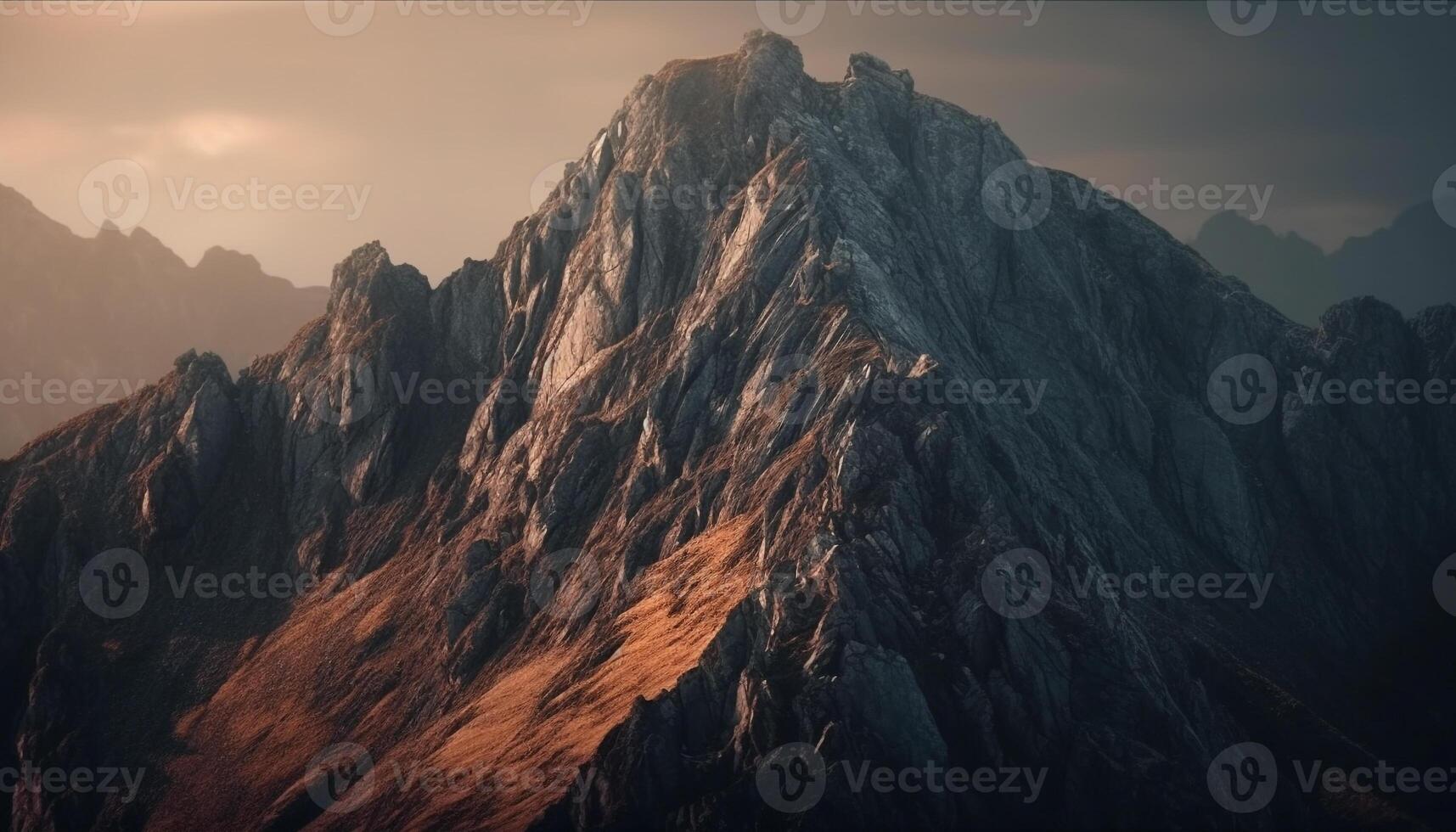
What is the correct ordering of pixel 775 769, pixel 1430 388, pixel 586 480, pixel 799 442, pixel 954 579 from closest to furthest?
pixel 775 769
pixel 954 579
pixel 799 442
pixel 586 480
pixel 1430 388

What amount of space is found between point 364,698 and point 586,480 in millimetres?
26533

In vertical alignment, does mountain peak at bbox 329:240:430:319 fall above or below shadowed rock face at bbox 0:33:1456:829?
above

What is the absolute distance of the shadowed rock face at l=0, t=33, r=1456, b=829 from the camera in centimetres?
7238

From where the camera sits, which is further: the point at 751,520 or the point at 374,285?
the point at 374,285

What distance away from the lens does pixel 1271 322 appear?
13462 cm

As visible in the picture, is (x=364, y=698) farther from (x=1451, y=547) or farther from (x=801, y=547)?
(x=1451, y=547)

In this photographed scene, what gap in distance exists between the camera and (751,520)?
89.1 m

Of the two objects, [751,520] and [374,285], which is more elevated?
[374,285]

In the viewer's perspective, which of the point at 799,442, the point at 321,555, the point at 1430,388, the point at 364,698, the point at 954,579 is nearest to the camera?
the point at 954,579

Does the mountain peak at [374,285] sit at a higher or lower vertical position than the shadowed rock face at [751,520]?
higher

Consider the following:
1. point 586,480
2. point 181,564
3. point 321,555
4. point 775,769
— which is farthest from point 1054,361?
point 181,564

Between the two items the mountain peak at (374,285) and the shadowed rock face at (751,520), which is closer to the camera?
the shadowed rock face at (751,520)

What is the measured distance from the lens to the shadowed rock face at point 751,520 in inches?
2849

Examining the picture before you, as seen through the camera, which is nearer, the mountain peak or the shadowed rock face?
the shadowed rock face
